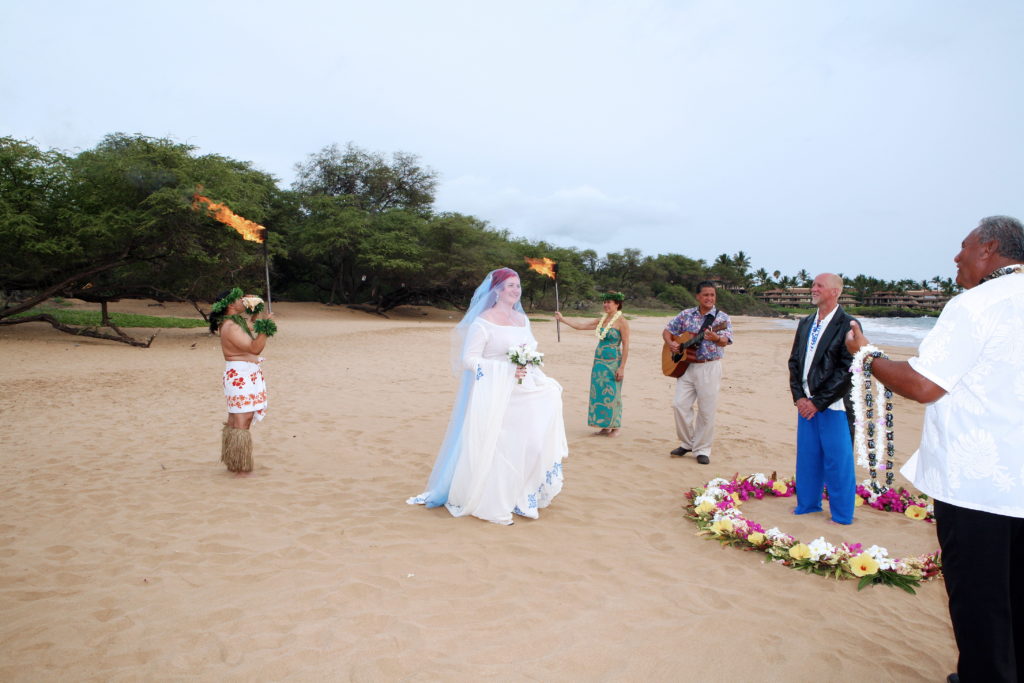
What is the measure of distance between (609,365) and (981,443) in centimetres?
566

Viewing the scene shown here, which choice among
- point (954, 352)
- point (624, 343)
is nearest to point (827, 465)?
point (954, 352)

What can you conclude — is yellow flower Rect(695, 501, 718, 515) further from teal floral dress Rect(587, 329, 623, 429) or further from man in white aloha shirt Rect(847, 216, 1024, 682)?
teal floral dress Rect(587, 329, 623, 429)

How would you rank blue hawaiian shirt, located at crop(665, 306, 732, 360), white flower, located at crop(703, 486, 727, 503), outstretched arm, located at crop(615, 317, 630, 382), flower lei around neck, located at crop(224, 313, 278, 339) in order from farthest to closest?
outstretched arm, located at crop(615, 317, 630, 382)
blue hawaiian shirt, located at crop(665, 306, 732, 360)
flower lei around neck, located at crop(224, 313, 278, 339)
white flower, located at crop(703, 486, 727, 503)

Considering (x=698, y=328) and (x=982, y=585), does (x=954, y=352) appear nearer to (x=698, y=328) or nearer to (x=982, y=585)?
(x=982, y=585)

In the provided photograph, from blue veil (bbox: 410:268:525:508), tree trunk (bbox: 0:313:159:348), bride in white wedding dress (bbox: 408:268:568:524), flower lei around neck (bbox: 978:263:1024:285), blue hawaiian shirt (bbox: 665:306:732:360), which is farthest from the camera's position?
tree trunk (bbox: 0:313:159:348)

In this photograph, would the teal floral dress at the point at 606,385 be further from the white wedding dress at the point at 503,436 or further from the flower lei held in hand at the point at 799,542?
the white wedding dress at the point at 503,436

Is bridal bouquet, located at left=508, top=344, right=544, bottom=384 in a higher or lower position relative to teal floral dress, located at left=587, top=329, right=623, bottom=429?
higher

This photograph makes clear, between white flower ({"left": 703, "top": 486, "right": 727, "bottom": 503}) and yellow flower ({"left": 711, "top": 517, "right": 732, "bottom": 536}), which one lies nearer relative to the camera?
yellow flower ({"left": 711, "top": 517, "right": 732, "bottom": 536})

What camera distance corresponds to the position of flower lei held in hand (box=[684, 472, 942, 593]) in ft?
13.6

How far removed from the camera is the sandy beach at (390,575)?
3193 millimetres

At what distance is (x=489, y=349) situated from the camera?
528 cm

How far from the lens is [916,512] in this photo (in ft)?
17.7

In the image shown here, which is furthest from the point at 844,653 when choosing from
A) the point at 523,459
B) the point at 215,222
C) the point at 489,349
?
the point at 215,222

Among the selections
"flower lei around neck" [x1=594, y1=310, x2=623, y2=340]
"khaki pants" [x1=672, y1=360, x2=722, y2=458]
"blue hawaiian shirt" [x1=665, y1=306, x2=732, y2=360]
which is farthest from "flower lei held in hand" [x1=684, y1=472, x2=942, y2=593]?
"flower lei around neck" [x1=594, y1=310, x2=623, y2=340]
